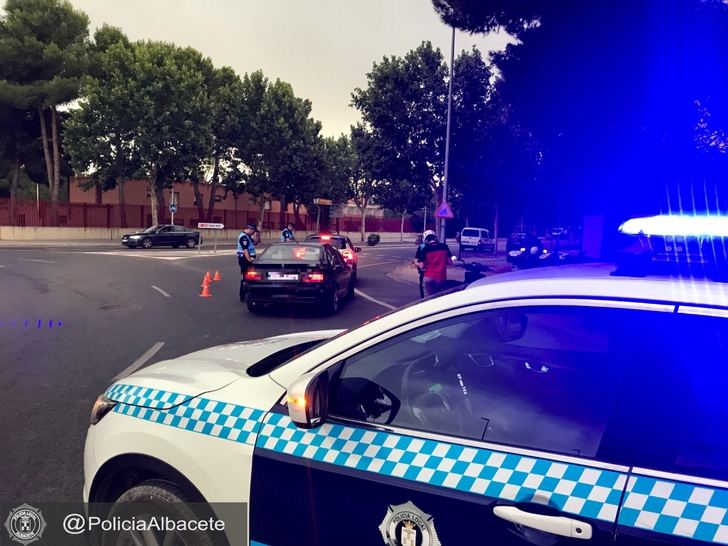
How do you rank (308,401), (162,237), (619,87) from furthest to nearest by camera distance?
(162,237) < (619,87) < (308,401)

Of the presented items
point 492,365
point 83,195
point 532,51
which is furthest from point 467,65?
point 83,195

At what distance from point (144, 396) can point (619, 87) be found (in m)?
14.7

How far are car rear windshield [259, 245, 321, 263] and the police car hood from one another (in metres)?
8.10

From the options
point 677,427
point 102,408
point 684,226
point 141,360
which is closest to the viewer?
point 677,427

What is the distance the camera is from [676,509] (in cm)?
150

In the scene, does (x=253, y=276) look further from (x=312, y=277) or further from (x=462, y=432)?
(x=462, y=432)

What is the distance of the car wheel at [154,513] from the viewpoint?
2.25 meters

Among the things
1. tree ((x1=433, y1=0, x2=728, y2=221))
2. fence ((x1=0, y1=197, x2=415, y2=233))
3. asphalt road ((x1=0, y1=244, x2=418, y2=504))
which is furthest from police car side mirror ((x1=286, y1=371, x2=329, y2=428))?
fence ((x1=0, y1=197, x2=415, y2=233))

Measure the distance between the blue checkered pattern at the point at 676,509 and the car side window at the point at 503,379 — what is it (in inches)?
7.1

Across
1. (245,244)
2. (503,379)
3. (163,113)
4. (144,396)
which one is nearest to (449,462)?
(503,379)

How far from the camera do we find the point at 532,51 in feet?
54.2

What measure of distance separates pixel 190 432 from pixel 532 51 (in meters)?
16.9

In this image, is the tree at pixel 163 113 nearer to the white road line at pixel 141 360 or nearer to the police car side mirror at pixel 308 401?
the white road line at pixel 141 360

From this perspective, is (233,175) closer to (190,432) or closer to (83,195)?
(83,195)
